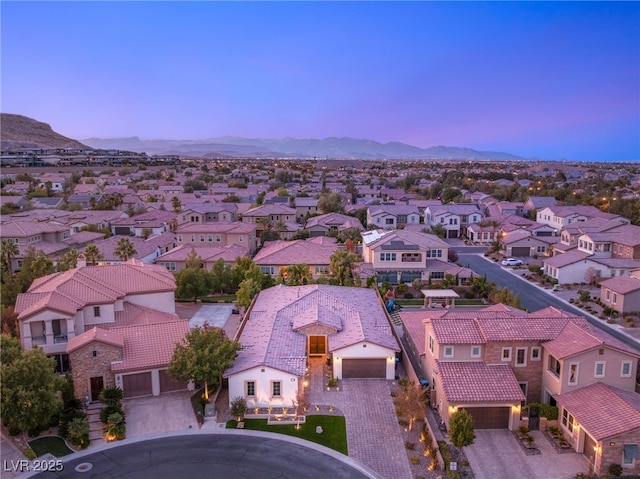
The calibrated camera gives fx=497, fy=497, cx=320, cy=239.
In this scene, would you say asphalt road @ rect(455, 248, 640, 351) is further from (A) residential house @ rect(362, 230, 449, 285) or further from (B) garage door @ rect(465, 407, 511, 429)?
(B) garage door @ rect(465, 407, 511, 429)

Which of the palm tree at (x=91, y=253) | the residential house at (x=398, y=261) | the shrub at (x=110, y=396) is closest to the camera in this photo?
the shrub at (x=110, y=396)

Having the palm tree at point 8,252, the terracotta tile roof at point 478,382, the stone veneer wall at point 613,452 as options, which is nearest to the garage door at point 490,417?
the terracotta tile roof at point 478,382

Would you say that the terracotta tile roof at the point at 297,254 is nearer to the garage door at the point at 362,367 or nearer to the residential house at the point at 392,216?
the garage door at the point at 362,367

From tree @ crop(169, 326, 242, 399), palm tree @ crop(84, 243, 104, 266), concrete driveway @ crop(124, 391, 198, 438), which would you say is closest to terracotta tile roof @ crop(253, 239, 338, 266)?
palm tree @ crop(84, 243, 104, 266)

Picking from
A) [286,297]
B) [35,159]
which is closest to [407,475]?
[286,297]

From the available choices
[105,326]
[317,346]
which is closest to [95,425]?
[105,326]
